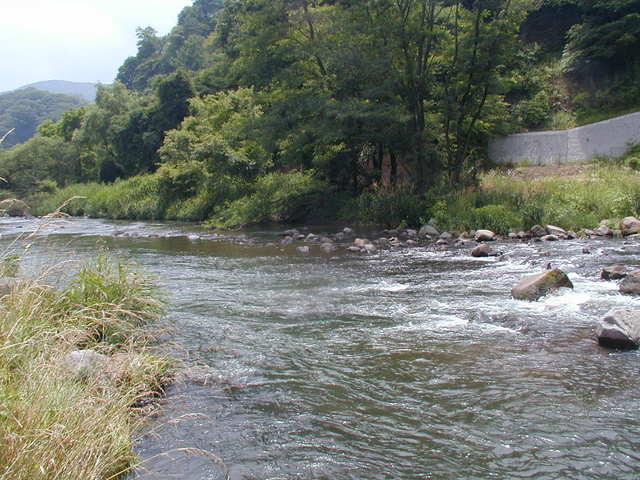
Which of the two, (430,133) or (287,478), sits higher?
(430,133)

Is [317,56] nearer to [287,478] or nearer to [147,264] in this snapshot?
[147,264]

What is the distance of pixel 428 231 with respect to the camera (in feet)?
59.1

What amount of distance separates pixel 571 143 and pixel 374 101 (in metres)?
13.7

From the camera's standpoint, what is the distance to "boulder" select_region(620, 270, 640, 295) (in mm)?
9062

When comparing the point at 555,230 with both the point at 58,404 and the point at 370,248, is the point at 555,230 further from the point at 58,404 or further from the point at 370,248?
the point at 58,404

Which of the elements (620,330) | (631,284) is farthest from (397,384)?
(631,284)

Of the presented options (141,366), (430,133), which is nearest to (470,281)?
(141,366)

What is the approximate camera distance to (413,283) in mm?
11219

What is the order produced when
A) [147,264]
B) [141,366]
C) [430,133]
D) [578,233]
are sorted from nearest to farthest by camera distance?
[141,366], [147,264], [578,233], [430,133]

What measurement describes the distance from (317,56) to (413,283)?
1388 centimetres

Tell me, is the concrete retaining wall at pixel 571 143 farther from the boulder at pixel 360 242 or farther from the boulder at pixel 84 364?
the boulder at pixel 84 364

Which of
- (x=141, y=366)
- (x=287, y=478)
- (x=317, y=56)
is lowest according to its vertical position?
(x=287, y=478)

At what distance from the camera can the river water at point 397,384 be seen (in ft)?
14.9

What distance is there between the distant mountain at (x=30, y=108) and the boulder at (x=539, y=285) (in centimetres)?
14407
